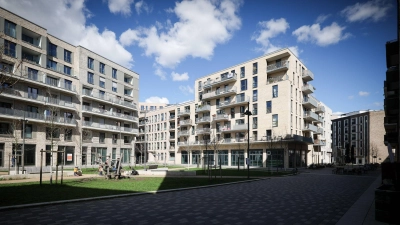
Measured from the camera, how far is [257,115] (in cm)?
4734

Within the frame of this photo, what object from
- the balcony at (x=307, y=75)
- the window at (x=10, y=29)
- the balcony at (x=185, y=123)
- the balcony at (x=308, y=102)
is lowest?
the balcony at (x=185, y=123)

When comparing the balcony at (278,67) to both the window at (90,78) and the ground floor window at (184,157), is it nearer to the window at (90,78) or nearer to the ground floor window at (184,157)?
the ground floor window at (184,157)

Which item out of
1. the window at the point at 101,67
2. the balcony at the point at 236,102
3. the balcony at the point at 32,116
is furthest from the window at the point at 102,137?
the balcony at the point at 236,102

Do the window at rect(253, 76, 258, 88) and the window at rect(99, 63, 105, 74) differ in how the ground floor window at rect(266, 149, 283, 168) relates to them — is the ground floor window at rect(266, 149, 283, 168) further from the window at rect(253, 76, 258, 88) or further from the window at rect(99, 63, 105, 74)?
the window at rect(99, 63, 105, 74)

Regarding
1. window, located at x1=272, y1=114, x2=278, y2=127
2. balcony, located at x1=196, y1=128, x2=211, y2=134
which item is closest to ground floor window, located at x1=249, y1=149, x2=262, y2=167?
window, located at x1=272, y1=114, x2=278, y2=127

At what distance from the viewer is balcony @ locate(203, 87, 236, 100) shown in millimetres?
52125

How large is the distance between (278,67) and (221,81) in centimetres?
1349

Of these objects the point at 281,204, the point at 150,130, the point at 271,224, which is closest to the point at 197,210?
the point at 271,224

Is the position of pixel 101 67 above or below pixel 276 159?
above

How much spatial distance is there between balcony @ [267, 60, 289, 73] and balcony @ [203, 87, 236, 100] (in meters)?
9.07

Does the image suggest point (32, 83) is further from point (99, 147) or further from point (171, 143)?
point (171, 143)

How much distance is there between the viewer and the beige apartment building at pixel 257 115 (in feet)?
143

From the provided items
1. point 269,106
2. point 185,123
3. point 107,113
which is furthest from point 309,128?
point 107,113

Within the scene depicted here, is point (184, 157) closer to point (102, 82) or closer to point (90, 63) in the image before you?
point (102, 82)
